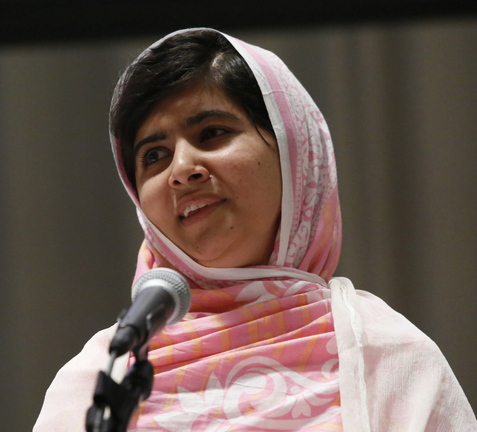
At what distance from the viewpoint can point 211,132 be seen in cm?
135

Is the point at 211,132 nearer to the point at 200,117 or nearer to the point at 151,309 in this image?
the point at 200,117

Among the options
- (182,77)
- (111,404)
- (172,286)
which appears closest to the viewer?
(111,404)

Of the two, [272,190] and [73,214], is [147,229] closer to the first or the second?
[272,190]

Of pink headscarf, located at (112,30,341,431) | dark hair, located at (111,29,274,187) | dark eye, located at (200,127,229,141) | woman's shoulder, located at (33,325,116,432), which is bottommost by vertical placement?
woman's shoulder, located at (33,325,116,432)

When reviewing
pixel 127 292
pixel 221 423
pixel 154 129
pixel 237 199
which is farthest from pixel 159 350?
pixel 127 292

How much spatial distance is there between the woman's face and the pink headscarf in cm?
3

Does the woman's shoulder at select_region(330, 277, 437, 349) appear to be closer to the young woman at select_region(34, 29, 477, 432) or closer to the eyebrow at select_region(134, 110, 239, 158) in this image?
the young woman at select_region(34, 29, 477, 432)

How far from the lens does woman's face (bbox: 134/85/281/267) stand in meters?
1.29

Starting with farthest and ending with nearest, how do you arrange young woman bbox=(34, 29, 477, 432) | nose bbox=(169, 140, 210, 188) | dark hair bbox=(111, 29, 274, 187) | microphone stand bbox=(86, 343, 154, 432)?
1. dark hair bbox=(111, 29, 274, 187)
2. nose bbox=(169, 140, 210, 188)
3. young woman bbox=(34, 29, 477, 432)
4. microphone stand bbox=(86, 343, 154, 432)

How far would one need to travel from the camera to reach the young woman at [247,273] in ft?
3.85

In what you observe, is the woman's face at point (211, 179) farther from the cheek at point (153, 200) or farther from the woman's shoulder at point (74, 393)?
the woman's shoulder at point (74, 393)

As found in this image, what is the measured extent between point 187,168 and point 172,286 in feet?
1.53

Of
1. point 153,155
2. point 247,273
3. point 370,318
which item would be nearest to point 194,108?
point 153,155

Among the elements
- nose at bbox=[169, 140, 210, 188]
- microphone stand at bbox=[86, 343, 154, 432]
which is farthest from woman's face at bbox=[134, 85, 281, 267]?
microphone stand at bbox=[86, 343, 154, 432]
